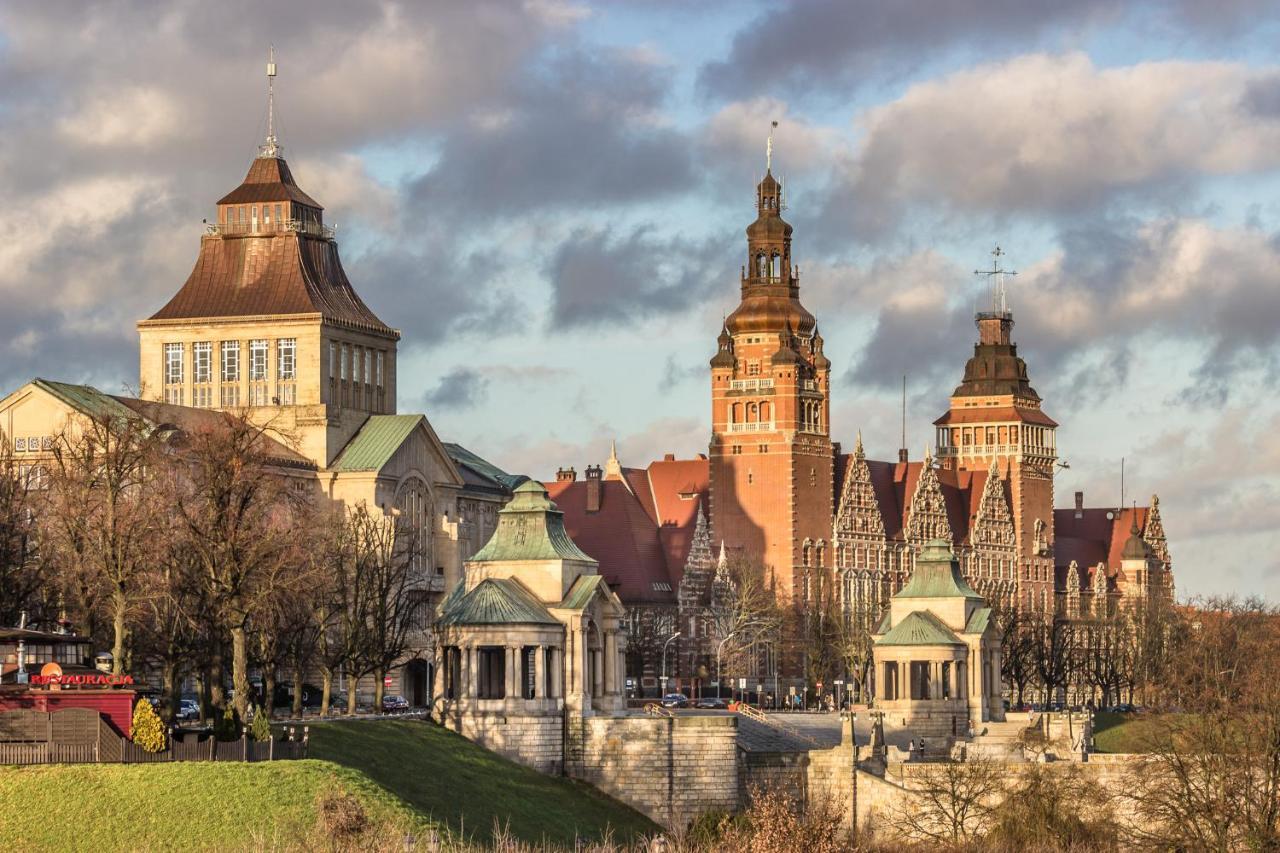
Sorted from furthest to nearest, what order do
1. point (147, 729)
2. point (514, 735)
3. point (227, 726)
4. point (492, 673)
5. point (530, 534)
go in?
point (530, 534) < point (492, 673) < point (514, 735) < point (227, 726) < point (147, 729)

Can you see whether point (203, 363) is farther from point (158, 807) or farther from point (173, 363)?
point (158, 807)

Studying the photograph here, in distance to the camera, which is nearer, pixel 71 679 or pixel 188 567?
pixel 71 679

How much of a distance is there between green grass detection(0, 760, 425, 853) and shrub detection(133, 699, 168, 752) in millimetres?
1124

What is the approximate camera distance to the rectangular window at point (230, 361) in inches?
6506

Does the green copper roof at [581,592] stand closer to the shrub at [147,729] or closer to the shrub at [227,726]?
the shrub at [227,726]

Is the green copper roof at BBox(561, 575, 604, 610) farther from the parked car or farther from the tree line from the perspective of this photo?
the parked car

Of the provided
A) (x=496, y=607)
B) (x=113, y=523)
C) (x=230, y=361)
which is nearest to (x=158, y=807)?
(x=113, y=523)

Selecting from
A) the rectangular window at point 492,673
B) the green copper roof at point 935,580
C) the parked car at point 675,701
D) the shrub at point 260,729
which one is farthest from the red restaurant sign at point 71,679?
the green copper roof at point 935,580

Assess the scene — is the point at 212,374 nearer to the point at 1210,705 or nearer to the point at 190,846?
the point at 1210,705

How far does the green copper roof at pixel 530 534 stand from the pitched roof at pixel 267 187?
4470 cm

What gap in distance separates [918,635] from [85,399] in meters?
41.2

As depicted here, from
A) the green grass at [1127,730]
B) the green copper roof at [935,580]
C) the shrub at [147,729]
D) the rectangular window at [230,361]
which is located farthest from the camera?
the rectangular window at [230,361]

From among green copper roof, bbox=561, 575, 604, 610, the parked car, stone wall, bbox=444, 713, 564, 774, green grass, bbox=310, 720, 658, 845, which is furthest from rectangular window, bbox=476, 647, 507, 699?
the parked car

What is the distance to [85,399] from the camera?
147 meters
